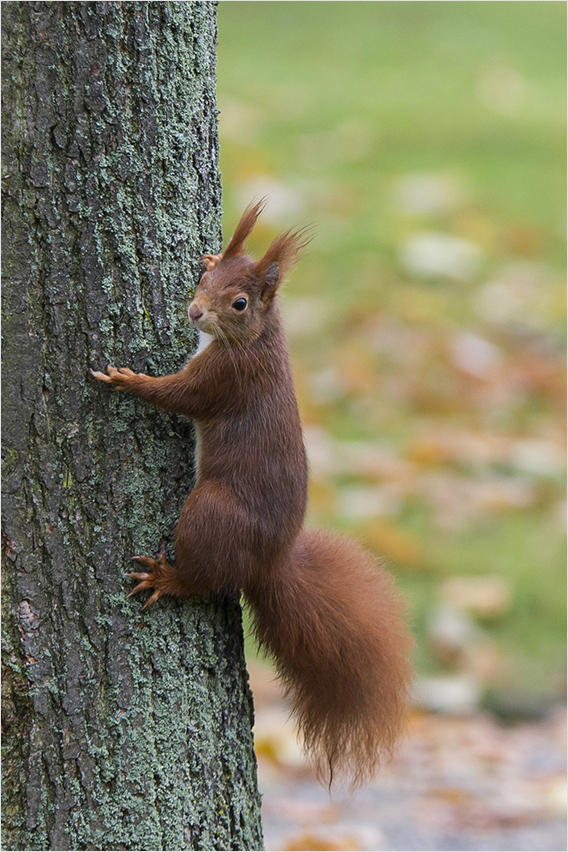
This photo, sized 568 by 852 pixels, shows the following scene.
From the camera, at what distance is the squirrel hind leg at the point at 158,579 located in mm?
1565

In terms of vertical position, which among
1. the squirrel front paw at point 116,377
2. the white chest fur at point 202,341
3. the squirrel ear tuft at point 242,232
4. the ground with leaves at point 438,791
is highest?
the squirrel ear tuft at point 242,232

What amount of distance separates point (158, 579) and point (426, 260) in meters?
3.66

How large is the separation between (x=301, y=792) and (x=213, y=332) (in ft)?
5.35

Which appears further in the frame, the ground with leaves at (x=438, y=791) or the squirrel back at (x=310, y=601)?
the ground with leaves at (x=438, y=791)

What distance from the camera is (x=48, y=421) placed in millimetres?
1521

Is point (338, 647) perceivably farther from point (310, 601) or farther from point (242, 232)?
point (242, 232)

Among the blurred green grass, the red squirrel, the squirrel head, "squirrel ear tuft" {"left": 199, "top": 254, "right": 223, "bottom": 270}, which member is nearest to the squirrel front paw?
the red squirrel

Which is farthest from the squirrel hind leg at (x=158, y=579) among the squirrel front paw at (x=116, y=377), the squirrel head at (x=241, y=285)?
the squirrel head at (x=241, y=285)

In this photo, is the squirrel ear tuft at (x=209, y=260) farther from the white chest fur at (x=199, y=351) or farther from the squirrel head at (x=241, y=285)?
the white chest fur at (x=199, y=351)

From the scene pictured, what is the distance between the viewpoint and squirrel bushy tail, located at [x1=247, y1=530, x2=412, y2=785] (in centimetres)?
170

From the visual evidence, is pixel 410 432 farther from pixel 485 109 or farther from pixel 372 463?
pixel 485 109

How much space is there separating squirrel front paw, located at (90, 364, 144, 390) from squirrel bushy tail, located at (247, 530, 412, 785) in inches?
15.9

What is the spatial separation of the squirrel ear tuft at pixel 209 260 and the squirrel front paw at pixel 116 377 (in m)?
0.24

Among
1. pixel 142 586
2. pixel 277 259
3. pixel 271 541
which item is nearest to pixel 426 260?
pixel 277 259
